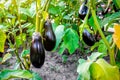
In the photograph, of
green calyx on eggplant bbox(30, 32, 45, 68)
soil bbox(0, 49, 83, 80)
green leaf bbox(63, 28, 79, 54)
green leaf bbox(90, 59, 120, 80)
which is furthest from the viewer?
soil bbox(0, 49, 83, 80)

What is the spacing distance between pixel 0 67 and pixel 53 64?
0.41 meters

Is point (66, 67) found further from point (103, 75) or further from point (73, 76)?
point (103, 75)

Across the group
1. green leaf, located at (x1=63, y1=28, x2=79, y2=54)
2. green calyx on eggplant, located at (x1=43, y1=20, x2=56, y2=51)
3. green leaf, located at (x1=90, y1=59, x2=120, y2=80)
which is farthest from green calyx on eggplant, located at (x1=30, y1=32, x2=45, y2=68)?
green leaf, located at (x1=63, y1=28, x2=79, y2=54)

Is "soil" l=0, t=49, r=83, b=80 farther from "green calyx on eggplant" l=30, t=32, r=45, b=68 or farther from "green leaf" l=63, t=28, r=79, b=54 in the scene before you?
"green calyx on eggplant" l=30, t=32, r=45, b=68

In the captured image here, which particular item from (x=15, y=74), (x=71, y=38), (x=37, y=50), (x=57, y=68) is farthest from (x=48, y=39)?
(x=57, y=68)

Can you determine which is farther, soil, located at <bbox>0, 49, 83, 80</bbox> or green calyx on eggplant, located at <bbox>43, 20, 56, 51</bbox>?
soil, located at <bbox>0, 49, 83, 80</bbox>

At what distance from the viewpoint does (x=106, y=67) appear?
1.87ft

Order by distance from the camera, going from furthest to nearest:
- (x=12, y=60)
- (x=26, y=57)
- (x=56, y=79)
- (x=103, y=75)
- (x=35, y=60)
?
1. (x=12, y=60)
2. (x=56, y=79)
3. (x=26, y=57)
4. (x=35, y=60)
5. (x=103, y=75)

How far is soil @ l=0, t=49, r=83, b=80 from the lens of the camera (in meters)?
1.83

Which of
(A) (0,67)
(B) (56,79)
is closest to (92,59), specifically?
(B) (56,79)

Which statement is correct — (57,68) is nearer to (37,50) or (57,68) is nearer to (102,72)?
(37,50)

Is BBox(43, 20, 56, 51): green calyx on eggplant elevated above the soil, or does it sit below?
above

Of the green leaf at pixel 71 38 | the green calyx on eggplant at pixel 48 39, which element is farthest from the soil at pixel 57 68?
the green calyx on eggplant at pixel 48 39

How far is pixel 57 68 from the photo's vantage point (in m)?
1.94
